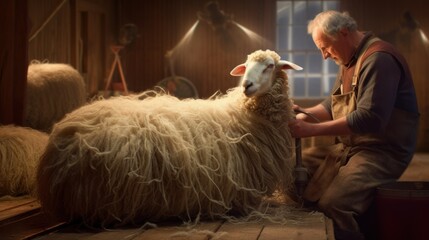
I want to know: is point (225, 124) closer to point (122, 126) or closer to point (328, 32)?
point (122, 126)

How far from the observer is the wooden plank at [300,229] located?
2.92 metres

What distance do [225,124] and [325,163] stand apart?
0.95 m

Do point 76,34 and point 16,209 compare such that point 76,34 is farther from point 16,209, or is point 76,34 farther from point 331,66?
point 331,66

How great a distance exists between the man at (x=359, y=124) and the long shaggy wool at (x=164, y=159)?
27cm

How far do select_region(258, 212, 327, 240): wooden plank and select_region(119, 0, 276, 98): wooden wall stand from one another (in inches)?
218

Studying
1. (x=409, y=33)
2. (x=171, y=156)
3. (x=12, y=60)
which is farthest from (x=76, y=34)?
(x=409, y=33)

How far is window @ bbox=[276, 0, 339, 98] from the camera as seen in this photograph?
8.66 metres

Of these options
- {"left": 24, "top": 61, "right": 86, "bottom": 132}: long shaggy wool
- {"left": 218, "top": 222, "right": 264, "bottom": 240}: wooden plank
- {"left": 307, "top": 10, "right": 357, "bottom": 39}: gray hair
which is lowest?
{"left": 218, "top": 222, "right": 264, "bottom": 240}: wooden plank

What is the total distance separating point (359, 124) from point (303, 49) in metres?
5.30

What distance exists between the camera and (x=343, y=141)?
13.1ft

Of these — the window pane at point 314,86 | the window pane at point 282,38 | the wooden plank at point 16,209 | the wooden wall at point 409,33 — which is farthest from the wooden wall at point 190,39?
the wooden plank at point 16,209

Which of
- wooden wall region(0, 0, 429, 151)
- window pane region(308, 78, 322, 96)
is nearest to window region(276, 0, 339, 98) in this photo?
window pane region(308, 78, 322, 96)

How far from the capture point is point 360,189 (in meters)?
3.66

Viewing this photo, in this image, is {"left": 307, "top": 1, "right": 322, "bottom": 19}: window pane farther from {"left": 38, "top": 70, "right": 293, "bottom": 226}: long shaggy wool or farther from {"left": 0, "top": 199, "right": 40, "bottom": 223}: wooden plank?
{"left": 0, "top": 199, "right": 40, "bottom": 223}: wooden plank
